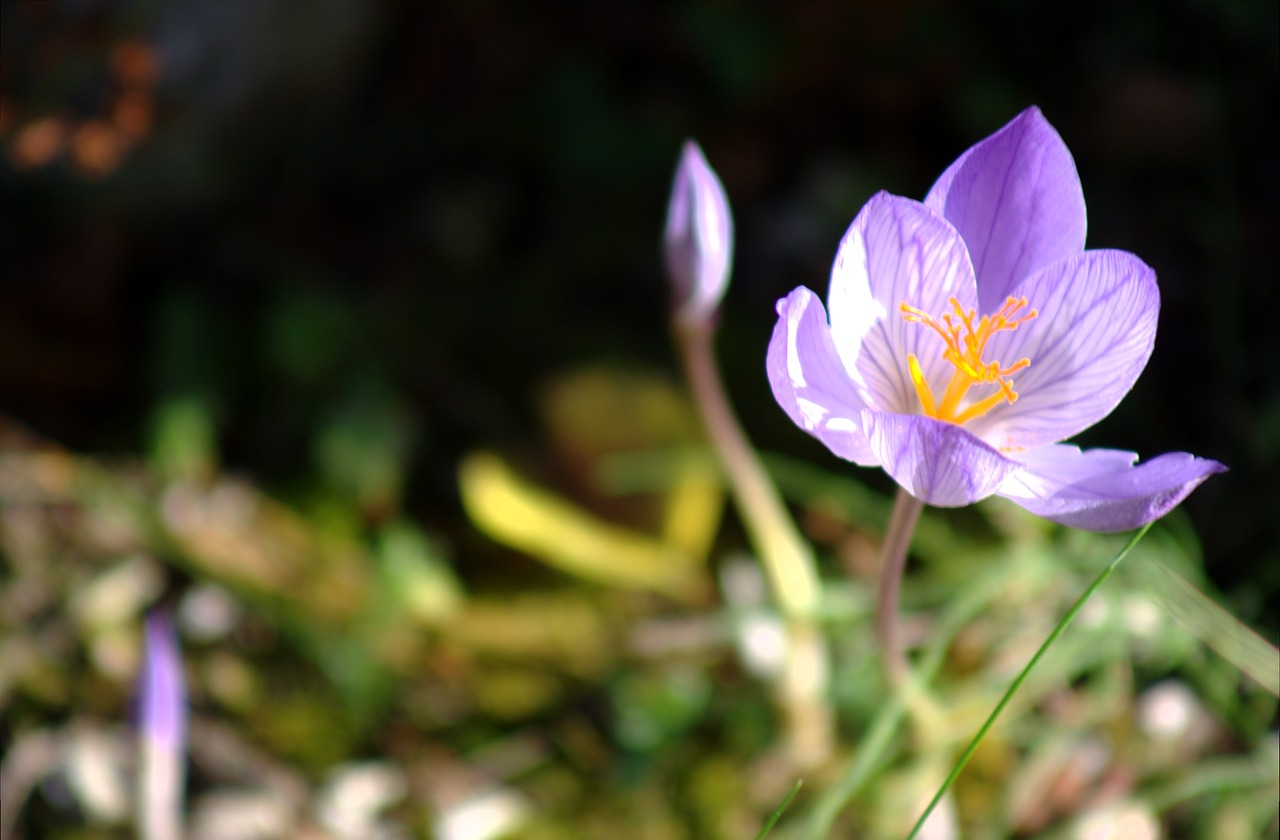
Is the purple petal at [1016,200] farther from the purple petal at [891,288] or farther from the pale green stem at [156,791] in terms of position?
the pale green stem at [156,791]

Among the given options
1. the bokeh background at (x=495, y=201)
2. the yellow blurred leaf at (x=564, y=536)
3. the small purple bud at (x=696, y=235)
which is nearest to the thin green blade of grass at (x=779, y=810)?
the small purple bud at (x=696, y=235)

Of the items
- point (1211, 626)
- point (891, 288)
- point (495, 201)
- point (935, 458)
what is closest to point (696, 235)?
point (891, 288)

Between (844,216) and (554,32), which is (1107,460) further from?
(554,32)

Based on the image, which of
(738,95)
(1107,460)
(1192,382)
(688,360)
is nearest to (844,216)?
(738,95)

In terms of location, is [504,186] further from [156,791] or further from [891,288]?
[891,288]

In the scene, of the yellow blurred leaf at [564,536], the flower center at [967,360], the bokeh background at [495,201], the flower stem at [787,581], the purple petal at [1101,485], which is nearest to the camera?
the purple petal at [1101,485]

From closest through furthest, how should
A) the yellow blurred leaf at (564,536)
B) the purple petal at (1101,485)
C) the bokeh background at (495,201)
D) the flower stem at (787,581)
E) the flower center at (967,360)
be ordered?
1. the purple petal at (1101,485)
2. the flower center at (967,360)
3. the flower stem at (787,581)
4. the yellow blurred leaf at (564,536)
5. the bokeh background at (495,201)

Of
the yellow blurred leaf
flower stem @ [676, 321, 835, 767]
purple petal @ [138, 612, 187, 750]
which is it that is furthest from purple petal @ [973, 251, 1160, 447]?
purple petal @ [138, 612, 187, 750]

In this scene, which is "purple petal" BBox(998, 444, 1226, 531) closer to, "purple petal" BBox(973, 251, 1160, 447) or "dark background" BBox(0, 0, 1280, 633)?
"purple petal" BBox(973, 251, 1160, 447)

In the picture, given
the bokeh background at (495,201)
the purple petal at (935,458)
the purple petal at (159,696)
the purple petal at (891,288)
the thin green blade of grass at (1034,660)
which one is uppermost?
the bokeh background at (495,201)
